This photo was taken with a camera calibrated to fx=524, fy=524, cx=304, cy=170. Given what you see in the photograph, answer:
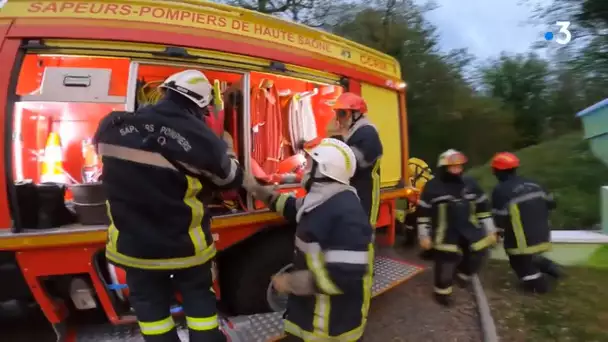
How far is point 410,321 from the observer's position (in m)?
4.46

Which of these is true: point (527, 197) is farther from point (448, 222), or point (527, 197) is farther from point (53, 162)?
point (53, 162)

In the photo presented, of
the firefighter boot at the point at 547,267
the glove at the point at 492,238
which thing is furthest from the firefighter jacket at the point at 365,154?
the firefighter boot at the point at 547,267

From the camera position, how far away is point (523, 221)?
5.26m

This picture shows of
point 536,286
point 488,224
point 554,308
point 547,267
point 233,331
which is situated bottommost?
point 554,308

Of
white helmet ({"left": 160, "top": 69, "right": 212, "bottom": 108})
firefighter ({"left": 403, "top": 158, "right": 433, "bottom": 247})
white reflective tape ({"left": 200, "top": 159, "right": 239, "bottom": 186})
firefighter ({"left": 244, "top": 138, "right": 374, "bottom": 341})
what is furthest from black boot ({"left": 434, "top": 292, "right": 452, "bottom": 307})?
white helmet ({"left": 160, "top": 69, "right": 212, "bottom": 108})

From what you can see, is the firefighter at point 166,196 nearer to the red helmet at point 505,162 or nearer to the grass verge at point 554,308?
the grass verge at point 554,308

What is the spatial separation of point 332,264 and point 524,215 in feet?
11.5

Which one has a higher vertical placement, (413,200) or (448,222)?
(413,200)

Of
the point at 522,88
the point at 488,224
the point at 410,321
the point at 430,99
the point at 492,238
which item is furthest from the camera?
the point at 522,88

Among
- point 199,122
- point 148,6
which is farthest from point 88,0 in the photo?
point 199,122

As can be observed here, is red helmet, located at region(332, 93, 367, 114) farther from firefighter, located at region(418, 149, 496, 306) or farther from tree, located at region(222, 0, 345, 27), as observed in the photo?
tree, located at region(222, 0, 345, 27)

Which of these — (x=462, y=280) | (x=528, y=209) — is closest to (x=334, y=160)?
(x=462, y=280)

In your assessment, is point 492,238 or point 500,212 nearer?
point 492,238

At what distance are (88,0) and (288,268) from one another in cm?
225
